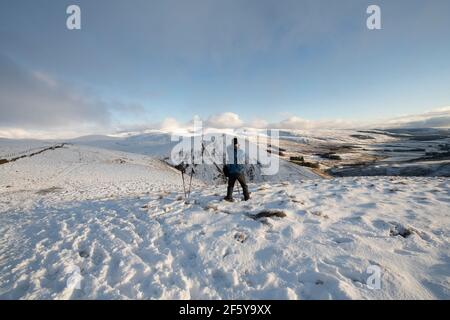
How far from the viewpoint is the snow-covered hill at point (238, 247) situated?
489 cm

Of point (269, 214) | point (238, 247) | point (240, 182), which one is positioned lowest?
point (238, 247)

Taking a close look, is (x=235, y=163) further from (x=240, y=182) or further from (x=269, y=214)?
(x=269, y=214)

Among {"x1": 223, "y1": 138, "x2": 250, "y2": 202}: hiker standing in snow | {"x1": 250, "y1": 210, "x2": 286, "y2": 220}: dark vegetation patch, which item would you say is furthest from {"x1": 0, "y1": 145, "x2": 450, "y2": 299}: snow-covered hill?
{"x1": 223, "y1": 138, "x2": 250, "y2": 202}: hiker standing in snow

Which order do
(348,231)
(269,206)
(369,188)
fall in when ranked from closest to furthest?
1. (348,231)
2. (269,206)
3. (369,188)

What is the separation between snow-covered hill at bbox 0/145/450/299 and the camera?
4.89 meters

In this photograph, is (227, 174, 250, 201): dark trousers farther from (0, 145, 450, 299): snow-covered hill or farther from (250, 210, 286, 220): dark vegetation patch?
(250, 210, 286, 220): dark vegetation patch

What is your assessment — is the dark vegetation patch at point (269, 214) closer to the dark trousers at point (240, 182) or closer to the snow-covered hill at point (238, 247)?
the snow-covered hill at point (238, 247)

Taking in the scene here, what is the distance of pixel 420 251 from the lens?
5863mm

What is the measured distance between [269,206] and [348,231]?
3.17 m

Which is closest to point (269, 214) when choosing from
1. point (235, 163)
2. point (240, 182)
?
point (240, 182)

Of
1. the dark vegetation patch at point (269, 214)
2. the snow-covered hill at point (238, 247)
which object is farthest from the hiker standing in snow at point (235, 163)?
the dark vegetation patch at point (269, 214)

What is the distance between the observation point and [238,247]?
21.1 ft
